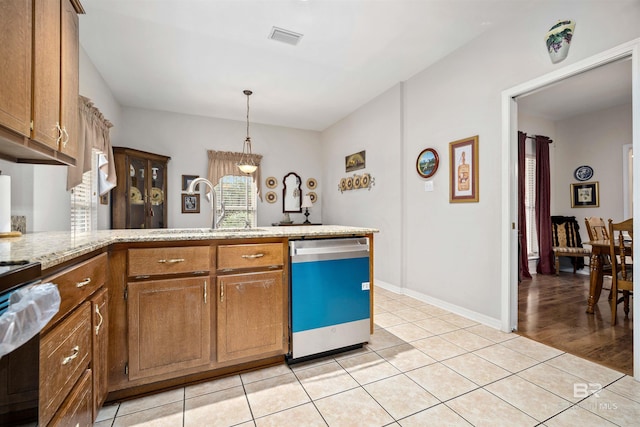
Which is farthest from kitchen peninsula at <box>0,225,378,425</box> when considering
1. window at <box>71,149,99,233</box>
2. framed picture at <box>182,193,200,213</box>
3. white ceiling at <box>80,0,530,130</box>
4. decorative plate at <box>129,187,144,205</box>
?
framed picture at <box>182,193,200,213</box>

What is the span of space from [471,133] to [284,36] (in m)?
2.17

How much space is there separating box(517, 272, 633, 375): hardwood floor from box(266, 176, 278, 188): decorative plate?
4.49 metres

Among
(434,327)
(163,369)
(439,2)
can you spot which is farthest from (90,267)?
(439,2)

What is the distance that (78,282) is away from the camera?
1.24m

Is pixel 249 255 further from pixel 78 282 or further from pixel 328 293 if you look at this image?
pixel 78 282

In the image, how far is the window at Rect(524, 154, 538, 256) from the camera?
17.1 ft

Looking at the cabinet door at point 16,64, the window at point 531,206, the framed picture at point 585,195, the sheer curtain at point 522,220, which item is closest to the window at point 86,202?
the cabinet door at point 16,64

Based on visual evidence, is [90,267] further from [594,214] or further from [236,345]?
[594,214]

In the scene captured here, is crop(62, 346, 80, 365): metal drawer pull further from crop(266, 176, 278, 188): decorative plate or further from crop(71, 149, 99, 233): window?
crop(266, 176, 278, 188): decorative plate

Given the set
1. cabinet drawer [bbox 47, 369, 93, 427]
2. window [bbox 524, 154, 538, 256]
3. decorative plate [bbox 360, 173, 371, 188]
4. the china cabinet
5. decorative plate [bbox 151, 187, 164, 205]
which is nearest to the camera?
cabinet drawer [bbox 47, 369, 93, 427]

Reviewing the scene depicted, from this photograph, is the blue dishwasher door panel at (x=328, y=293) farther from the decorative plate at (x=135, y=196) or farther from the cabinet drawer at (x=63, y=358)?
the decorative plate at (x=135, y=196)

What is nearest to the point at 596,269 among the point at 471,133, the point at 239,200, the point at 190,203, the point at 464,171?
the point at 464,171

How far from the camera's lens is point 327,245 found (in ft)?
6.98

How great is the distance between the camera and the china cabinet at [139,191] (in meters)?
3.96
